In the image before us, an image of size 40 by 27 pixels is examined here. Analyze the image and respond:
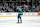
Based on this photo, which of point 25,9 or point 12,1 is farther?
point 12,1

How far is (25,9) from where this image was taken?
18.4m

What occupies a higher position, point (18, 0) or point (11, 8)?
point (18, 0)

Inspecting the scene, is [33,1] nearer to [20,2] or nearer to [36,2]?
[36,2]

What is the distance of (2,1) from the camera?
65.4ft

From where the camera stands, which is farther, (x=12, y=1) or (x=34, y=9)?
(x=12, y=1)

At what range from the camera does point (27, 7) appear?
742 inches

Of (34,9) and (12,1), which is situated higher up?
(12,1)

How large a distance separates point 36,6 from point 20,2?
8.43ft

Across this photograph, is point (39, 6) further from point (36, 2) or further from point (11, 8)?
point (11, 8)

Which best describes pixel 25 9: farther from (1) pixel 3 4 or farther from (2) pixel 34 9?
(1) pixel 3 4

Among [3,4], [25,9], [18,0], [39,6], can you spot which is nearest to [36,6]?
[39,6]

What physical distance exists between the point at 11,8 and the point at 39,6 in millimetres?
4361

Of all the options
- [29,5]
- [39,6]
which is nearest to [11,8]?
[29,5]

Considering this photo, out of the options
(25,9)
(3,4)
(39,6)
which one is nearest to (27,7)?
(25,9)
